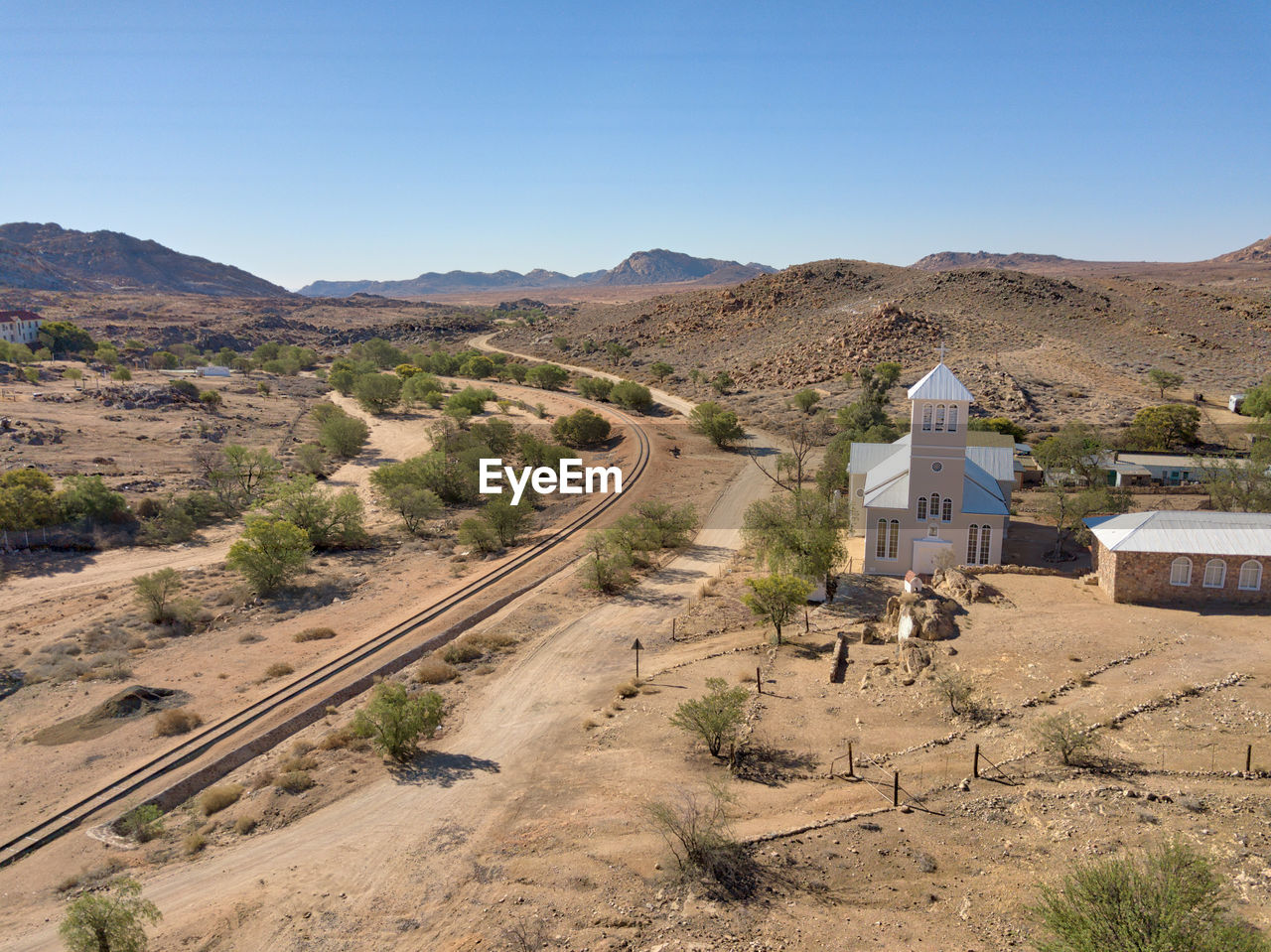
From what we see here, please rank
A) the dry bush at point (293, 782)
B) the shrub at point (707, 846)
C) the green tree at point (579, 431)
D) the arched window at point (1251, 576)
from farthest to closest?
the green tree at point (579, 431) → the arched window at point (1251, 576) → the dry bush at point (293, 782) → the shrub at point (707, 846)

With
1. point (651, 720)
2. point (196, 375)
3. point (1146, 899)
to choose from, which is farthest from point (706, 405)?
point (196, 375)

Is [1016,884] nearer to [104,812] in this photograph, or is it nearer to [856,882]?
[856,882]

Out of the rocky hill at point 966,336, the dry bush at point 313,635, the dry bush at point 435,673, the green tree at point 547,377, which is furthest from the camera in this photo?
the green tree at point 547,377

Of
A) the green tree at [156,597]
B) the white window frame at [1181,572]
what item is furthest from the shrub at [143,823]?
the white window frame at [1181,572]

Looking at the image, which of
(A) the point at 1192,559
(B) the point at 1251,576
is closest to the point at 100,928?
(A) the point at 1192,559

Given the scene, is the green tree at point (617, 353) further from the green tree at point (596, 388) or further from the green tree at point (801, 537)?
the green tree at point (801, 537)

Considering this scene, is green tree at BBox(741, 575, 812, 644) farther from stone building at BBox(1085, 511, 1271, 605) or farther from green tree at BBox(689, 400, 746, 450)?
green tree at BBox(689, 400, 746, 450)

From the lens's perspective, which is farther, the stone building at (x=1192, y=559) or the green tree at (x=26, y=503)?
the green tree at (x=26, y=503)

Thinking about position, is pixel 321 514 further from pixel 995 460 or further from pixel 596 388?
pixel 596 388
